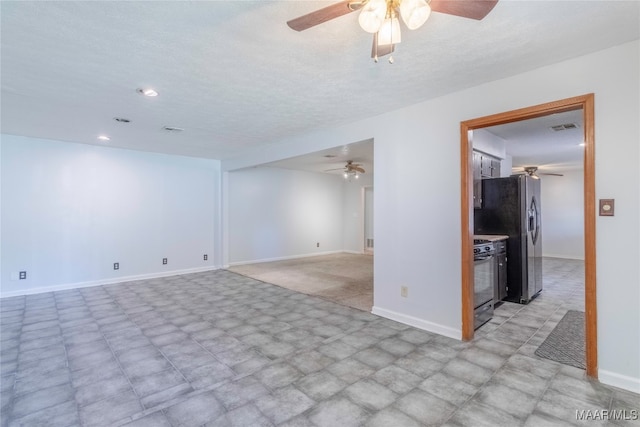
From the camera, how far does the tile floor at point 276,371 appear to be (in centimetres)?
189

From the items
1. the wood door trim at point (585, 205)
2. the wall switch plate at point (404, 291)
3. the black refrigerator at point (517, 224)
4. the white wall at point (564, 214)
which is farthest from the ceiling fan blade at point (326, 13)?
the white wall at point (564, 214)

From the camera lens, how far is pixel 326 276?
5941 mm

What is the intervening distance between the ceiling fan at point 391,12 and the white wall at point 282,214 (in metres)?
5.75

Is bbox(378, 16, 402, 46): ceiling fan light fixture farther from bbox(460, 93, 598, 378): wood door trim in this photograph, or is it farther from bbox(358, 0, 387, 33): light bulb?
bbox(460, 93, 598, 378): wood door trim

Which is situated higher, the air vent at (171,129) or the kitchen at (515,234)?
the air vent at (171,129)

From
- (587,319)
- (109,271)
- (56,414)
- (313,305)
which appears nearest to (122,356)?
(56,414)

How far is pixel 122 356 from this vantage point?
2.66 metres

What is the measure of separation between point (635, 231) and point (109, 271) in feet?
22.5

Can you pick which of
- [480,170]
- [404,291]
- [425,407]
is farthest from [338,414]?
[480,170]

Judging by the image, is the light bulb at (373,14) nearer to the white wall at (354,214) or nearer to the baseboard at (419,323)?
the baseboard at (419,323)

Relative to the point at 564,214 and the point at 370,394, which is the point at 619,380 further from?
the point at 564,214

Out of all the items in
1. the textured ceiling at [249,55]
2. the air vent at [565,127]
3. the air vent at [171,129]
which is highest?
the air vent at [171,129]

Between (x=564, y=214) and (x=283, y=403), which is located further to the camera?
(x=564, y=214)

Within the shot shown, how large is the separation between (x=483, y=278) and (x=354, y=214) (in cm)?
611
